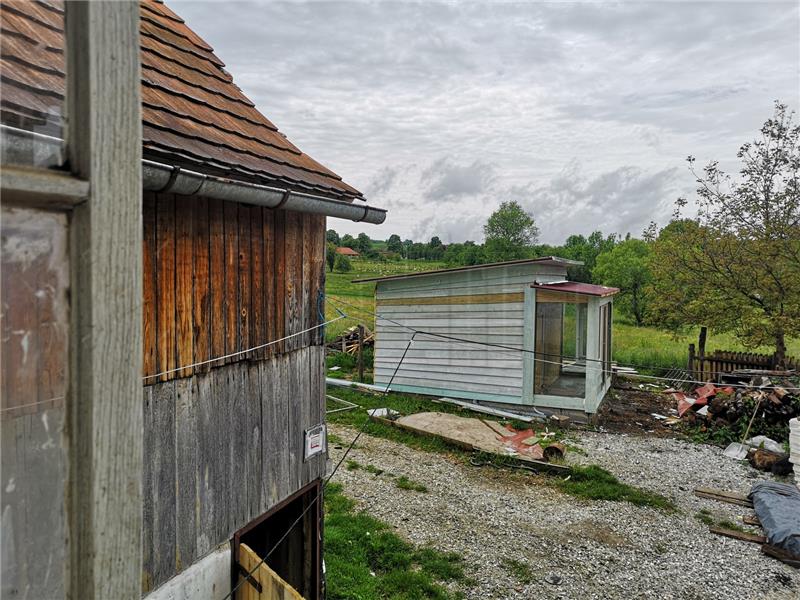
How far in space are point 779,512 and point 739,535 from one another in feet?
2.36

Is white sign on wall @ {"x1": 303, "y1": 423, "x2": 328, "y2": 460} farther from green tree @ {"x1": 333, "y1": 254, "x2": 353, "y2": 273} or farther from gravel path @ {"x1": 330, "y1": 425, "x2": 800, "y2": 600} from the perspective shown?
green tree @ {"x1": 333, "y1": 254, "x2": 353, "y2": 273}

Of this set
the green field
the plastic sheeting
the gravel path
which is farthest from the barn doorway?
the plastic sheeting

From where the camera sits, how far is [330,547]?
20.3ft

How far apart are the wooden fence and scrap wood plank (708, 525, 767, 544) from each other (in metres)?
7.81

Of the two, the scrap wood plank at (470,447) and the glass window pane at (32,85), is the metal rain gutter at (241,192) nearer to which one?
the glass window pane at (32,85)

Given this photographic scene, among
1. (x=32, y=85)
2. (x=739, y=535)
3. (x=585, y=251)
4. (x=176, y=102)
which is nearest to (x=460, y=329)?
(x=739, y=535)

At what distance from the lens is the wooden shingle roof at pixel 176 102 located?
32.4 inches

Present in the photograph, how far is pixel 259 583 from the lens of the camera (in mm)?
3439

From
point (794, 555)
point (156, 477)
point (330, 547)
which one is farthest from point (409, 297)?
point (156, 477)

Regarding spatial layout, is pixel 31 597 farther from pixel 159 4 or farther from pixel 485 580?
pixel 485 580

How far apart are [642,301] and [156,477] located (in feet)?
104

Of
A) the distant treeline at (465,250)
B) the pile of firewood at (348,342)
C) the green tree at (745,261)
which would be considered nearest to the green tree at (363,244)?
the distant treeline at (465,250)

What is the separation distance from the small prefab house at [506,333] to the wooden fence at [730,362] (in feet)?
11.6

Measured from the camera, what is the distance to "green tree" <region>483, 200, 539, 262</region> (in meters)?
44.9
